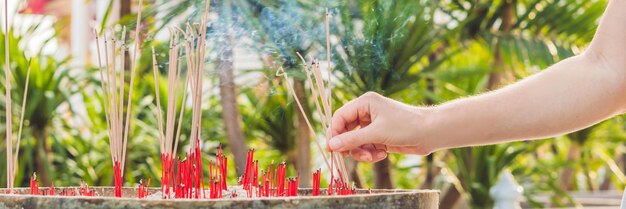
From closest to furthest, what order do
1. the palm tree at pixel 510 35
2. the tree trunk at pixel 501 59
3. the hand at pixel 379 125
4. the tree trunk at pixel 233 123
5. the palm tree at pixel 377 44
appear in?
the hand at pixel 379 125 < the palm tree at pixel 377 44 < the tree trunk at pixel 233 123 < the palm tree at pixel 510 35 < the tree trunk at pixel 501 59

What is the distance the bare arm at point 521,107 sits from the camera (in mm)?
996

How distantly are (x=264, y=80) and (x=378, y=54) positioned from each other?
32 centimetres

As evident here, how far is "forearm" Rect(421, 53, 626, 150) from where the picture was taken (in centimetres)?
100

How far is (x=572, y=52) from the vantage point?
11.1 ft

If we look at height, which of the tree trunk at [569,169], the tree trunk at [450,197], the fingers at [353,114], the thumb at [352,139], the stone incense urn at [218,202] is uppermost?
the tree trunk at [569,169]

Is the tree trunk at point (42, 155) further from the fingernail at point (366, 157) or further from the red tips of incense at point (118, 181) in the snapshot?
the fingernail at point (366, 157)

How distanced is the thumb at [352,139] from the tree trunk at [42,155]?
2.25 meters

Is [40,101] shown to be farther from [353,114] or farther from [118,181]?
[353,114]

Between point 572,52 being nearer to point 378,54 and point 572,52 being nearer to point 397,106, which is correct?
point 378,54

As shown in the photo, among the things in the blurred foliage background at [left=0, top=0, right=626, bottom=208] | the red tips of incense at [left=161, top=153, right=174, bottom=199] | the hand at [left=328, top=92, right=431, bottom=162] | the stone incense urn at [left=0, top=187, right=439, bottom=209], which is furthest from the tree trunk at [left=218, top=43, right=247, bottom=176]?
the stone incense urn at [left=0, top=187, right=439, bottom=209]

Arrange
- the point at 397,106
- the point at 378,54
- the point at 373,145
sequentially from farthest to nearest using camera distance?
the point at 378,54
the point at 373,145
the point at 397,106

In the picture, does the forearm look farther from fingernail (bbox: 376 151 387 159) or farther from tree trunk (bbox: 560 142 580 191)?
tree trunk (bbox: 560 142 580 191)

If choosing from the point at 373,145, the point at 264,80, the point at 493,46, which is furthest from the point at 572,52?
the point at 373,145

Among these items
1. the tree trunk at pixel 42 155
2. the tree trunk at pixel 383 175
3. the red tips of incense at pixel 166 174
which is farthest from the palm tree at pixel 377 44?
the red tips of incense at pixel 166 174
